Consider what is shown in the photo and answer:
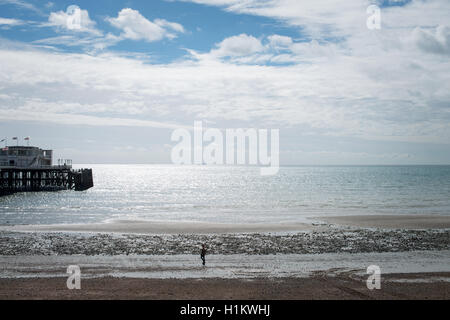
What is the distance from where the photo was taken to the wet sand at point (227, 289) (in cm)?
1720

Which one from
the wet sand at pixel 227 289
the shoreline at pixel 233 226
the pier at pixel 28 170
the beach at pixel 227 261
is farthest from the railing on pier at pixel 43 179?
the wet sand at pixel 227 289

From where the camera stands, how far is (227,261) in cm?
2452

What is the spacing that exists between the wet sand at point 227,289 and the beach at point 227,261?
0.04 meters

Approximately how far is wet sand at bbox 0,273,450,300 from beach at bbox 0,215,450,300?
0.04m

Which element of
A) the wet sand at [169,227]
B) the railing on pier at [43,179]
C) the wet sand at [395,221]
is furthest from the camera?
the railing on pier at [43,179]

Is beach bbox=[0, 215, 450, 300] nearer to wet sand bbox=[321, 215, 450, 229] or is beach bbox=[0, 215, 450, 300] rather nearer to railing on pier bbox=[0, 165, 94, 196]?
wet sand bbox=[321, 215, 450, 229]

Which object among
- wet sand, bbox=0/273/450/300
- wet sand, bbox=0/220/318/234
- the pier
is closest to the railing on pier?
the pier

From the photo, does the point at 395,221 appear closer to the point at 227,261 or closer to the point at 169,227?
the point at 169,227

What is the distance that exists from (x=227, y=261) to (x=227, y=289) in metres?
6.22

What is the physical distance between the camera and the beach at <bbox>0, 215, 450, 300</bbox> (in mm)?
18047

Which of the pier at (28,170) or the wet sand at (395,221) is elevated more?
the pier at (28,170)

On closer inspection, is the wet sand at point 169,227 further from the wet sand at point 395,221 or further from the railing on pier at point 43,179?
the railing on pier at point 43,179

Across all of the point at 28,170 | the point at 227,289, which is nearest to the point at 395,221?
the point at 227,289
